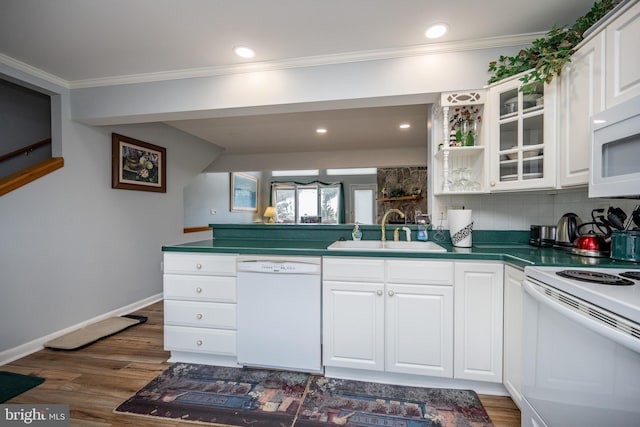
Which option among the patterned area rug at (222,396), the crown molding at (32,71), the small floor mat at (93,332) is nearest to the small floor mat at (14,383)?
the small floor mat at (93,332)

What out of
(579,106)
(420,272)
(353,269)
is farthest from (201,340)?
(579,106)

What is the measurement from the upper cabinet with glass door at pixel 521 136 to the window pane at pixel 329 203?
6607mm

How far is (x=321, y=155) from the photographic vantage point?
534cm

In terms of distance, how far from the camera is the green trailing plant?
61.9 inches

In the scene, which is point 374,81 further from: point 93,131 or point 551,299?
point 93,131

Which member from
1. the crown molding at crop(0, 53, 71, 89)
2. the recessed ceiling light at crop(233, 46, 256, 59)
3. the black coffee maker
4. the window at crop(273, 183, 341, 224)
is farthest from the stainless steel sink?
the window at crop(273, 183, 341, 224)

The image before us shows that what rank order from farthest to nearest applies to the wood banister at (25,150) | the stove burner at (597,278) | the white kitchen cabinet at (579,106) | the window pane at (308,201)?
1. the window pane at (308,201)
2. the wood banister at (25,150)
3. the white kitchen cabinet at (579,106)
4. the stove burner at (597,278)

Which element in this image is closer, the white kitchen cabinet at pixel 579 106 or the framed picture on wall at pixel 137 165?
the white kitchen cabinet at pixel 579 106

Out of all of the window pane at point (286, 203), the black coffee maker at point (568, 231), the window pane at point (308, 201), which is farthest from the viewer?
the window pane at point (286, 203)

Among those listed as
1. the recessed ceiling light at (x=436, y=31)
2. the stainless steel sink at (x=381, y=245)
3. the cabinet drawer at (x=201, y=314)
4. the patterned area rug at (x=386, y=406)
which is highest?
the recessed ceiling light at (x=436, y=31)

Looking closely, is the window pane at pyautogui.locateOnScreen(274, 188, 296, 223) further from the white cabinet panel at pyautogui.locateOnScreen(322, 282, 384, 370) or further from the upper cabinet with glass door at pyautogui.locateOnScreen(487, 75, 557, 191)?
the upper cabinet with glass door at pyautogui.locateOnScreen(487, 75, 557, 191)

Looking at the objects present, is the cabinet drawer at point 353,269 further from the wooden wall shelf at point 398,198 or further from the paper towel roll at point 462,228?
the wooden wall shelf at point 398,198

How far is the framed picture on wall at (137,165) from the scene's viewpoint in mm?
3053

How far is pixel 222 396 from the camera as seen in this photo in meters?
1.77
